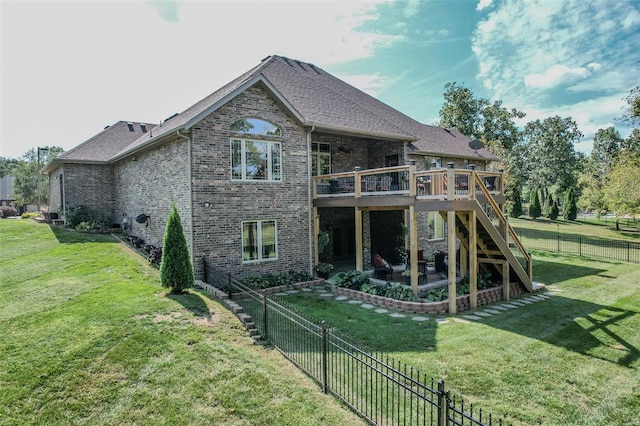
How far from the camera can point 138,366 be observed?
645cm

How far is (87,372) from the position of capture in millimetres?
6191

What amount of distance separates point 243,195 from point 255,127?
2.53m

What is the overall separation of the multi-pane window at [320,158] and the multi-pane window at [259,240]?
4.37 m

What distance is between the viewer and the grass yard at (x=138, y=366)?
213 inches

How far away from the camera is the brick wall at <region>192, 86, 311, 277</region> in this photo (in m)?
12.1

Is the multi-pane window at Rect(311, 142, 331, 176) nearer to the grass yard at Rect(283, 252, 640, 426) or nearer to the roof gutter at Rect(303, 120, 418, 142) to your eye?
the roof gutter at Rect(303, 120, 418, 142)

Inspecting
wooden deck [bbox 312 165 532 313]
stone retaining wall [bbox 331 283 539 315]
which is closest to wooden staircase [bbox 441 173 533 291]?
wooden deck [bbox 312 165 532 313]

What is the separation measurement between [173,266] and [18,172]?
5409 centimetres

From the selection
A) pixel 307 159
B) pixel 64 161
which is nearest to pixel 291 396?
pixel 307 159

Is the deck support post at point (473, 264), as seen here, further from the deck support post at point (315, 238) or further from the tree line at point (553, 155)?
the tree line at point (553, 155)

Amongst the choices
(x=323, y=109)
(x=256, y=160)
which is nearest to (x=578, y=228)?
(x=323, y=109)

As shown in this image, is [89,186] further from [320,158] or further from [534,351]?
[534,351]

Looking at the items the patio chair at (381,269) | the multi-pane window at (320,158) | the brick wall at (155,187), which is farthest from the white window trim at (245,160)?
the patio chair at (381,269)

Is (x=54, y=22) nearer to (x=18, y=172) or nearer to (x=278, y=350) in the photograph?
(x=278, y=350)
